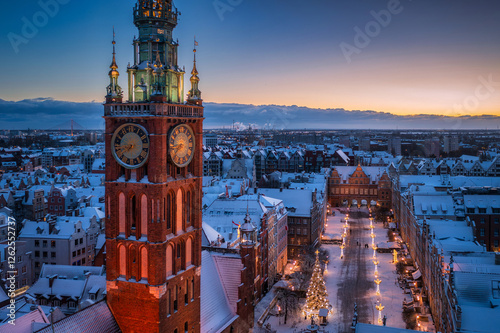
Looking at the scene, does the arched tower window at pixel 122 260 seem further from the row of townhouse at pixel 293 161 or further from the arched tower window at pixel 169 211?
the row of townhouse at pixel 293 161

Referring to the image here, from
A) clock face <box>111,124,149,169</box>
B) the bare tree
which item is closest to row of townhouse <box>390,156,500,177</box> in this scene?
the bare tree

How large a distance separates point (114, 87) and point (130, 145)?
11.5 ft

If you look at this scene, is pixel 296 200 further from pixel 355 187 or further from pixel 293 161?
pixel 293 161

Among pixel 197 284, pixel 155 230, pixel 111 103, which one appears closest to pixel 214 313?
pixel 197 284

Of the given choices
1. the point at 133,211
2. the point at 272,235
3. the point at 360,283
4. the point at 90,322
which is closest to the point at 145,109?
the point at 133,211

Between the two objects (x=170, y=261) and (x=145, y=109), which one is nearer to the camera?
(x=145, y=109)

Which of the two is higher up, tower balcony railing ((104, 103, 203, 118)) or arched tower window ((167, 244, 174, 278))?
tower balcony railing ((104, 103, 203, 118))

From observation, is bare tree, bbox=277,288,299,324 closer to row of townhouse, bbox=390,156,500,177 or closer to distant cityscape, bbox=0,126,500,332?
distant cityscape, bbox=0,126,500,332

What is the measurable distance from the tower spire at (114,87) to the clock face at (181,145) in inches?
143

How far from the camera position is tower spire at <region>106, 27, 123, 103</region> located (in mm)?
25328

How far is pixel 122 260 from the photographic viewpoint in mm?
25844

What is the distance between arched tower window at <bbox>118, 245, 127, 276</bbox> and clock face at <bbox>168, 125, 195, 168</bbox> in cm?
577

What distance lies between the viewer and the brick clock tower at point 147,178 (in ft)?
80.7

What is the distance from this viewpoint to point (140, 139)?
24891mm
